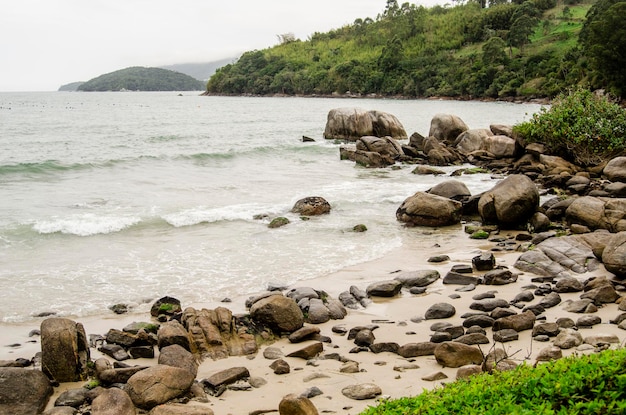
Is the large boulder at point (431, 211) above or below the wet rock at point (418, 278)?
above

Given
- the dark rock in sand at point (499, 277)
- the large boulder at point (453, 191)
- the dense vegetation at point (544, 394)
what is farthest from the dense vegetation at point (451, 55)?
the dense vegetation at point (544, 394)

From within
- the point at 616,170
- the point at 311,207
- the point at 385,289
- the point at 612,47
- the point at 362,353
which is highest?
the point at 612,47

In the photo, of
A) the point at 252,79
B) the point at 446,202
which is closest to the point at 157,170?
the point at 446,202

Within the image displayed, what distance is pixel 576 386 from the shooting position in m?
4.15

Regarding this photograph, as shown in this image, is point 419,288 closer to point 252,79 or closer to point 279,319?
point 279,319

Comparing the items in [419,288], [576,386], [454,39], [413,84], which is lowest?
[419,288]

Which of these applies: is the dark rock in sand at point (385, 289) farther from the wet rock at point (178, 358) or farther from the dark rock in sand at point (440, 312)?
the wet rock at point (178, 358)

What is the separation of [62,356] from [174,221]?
32.5 ft

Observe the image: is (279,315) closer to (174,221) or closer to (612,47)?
(174,221)

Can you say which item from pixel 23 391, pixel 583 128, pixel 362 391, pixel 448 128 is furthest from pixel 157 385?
pixel 448 128

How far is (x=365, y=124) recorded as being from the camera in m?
38.4

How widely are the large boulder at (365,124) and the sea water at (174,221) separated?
12.7 ft

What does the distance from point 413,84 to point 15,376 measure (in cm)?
10611

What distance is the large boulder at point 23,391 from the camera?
21.6ft
